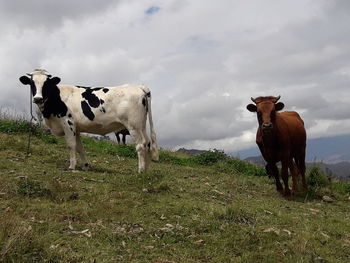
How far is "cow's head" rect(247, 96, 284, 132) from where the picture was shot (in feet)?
34.8

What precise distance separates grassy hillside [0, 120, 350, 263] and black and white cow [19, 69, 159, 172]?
119cm

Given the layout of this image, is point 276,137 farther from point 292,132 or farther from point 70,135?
point 70,135

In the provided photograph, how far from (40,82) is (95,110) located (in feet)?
5.52

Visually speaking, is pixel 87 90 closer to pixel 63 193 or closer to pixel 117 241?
pixel 63 193

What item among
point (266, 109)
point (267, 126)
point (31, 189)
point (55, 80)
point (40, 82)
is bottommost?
point (31, 189)

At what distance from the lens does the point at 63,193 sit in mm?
8094

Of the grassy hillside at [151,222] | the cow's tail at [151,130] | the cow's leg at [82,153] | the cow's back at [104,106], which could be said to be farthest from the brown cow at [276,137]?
the cow's leg at [82,153]

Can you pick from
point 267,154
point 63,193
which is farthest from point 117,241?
point 267,154

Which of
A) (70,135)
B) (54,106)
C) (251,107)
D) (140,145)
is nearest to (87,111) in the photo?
(70,135)

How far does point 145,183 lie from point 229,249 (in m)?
3.78

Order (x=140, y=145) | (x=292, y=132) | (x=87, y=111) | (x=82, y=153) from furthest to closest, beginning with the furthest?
(x=82, y=153) → (x=292, y=132) → (x=87, y=111) → (x=140, y=145)

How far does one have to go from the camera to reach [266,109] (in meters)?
10.9

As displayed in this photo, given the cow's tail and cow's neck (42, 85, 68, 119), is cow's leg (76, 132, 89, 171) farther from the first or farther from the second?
the cow's tail

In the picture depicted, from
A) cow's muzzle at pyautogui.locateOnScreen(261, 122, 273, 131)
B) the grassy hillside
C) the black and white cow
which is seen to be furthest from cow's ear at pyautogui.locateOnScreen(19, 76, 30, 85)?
cow's muzzle at pyautogui.locateOnScreen(261, 122, 273, 131)
